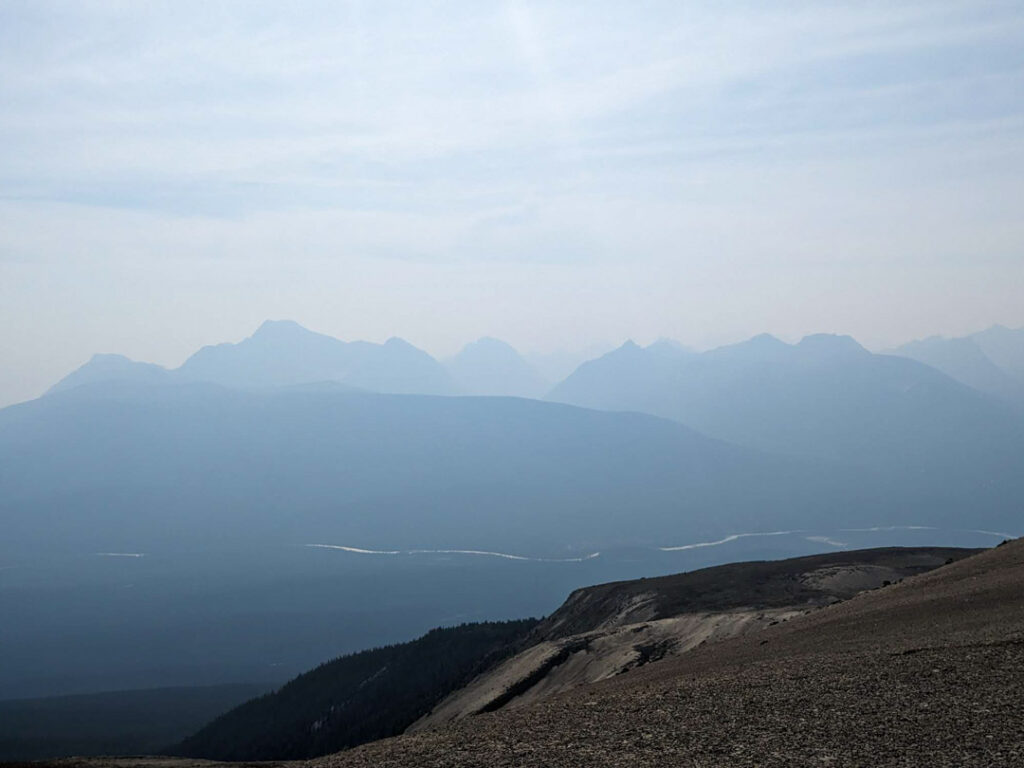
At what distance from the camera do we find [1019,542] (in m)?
39.3

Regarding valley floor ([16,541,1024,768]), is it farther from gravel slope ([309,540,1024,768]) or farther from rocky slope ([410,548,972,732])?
rocky slope ([410,548,972,732])

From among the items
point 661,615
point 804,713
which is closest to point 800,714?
point 804,713

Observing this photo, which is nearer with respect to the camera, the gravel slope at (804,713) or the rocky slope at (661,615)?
the gravel slope at (804,713)

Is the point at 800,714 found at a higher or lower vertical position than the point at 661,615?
higher

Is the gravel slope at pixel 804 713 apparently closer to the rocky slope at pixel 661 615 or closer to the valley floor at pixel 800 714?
the valley floor at pixel 800 714

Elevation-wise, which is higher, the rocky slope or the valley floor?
the valley floor

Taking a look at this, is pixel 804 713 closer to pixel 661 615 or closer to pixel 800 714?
pixel 800 714

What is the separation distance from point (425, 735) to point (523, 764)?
496 centimetres

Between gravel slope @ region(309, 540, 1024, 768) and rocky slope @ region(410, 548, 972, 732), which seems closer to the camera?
gravel slope @ region(309, 540, 1024, 768)

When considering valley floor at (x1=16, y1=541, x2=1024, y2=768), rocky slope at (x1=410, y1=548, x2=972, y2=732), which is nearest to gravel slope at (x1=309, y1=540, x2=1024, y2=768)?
valley floor at (x1=16, y1=541, x2=1024, y2=768)

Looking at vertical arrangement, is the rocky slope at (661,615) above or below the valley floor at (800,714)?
below

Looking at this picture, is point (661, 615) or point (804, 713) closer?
point (804, 713)

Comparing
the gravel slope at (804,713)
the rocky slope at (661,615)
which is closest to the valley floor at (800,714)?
the gravel slope at (804,713)

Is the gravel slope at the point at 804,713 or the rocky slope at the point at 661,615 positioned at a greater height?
the gravel slope at the point at 804,713
